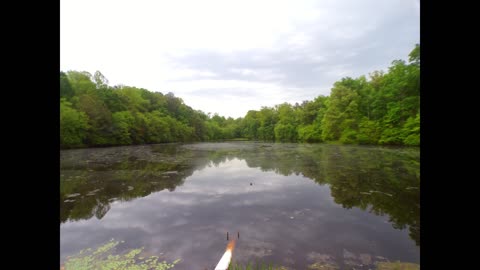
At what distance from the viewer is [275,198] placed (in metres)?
9.98

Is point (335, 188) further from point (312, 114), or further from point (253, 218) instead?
point (312, 114)

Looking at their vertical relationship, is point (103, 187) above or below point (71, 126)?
below

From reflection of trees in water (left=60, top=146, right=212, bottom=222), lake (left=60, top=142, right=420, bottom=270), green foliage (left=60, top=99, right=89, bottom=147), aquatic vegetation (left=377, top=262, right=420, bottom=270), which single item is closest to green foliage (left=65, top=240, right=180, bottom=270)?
lake (left=60, top=142, right=420, bottom=270)

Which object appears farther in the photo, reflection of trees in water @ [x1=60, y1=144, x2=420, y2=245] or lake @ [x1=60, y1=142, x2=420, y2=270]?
reflection of trees in water @ [x1=60, y1=144, x2=420, y2=245]

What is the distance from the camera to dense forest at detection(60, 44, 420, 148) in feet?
103

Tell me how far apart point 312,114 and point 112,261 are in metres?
67.1

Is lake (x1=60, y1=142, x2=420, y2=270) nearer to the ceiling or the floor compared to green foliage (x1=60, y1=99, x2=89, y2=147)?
nearer to the floor

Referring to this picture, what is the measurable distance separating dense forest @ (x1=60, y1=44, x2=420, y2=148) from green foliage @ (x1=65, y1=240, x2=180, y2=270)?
33152mm

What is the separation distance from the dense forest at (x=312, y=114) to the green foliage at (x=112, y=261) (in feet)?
109

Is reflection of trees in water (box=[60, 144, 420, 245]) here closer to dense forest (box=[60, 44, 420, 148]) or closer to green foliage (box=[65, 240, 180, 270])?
green foliage (box=[65, 240, 180, 270])

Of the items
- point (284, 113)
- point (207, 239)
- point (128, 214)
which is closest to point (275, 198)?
point (207, 239)

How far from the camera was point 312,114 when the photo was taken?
66.9m

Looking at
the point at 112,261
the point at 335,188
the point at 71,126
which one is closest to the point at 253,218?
the point at 112,261
